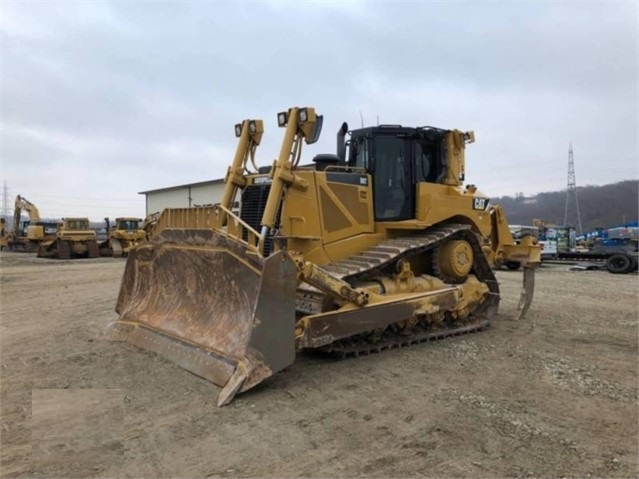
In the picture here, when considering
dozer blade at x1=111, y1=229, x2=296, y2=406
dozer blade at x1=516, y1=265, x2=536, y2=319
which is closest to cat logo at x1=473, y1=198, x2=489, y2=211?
dozer blade at x1=516, y1=265, x2=536, y2=319

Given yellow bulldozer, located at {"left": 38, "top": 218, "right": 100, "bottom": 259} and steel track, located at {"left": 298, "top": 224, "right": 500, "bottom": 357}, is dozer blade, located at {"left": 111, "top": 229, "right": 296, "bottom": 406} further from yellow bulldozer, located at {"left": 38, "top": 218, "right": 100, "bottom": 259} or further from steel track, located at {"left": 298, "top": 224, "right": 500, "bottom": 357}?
yellow bulldozer, located at {"left": 38, "top": 218, "right": 100, "bottom": 259}

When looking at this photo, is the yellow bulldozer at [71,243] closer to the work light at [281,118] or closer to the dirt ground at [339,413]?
the dirt ground at [339,413]

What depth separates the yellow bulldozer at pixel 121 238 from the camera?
28578 mm

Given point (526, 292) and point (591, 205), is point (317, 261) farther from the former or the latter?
point (591, 205)


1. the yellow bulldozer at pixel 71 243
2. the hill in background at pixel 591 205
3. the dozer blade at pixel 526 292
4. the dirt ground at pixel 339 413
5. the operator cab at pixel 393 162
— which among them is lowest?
the dirt ground at pixel 339 413

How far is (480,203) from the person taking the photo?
26.9 feet

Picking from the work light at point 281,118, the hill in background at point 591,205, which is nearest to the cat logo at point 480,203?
the work light at point 281,118

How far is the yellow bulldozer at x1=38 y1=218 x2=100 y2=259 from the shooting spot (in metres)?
27.8

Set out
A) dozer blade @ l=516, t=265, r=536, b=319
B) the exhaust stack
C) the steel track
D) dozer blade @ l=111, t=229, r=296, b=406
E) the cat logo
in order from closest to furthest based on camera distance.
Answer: dozer blade @ l=111, t=229, r=296, b=406 → the steel track → the exhaust stack → the cat logo → dozer blade @ l=516, t=265, r=536, b=319

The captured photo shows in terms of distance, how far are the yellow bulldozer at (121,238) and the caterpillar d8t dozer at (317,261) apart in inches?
915

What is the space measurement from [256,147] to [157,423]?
408 centimetres

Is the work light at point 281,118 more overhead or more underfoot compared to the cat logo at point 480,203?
more overhead

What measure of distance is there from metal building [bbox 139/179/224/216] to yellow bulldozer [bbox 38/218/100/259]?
8.34m

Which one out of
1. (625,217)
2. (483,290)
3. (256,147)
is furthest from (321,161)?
(625,217)
